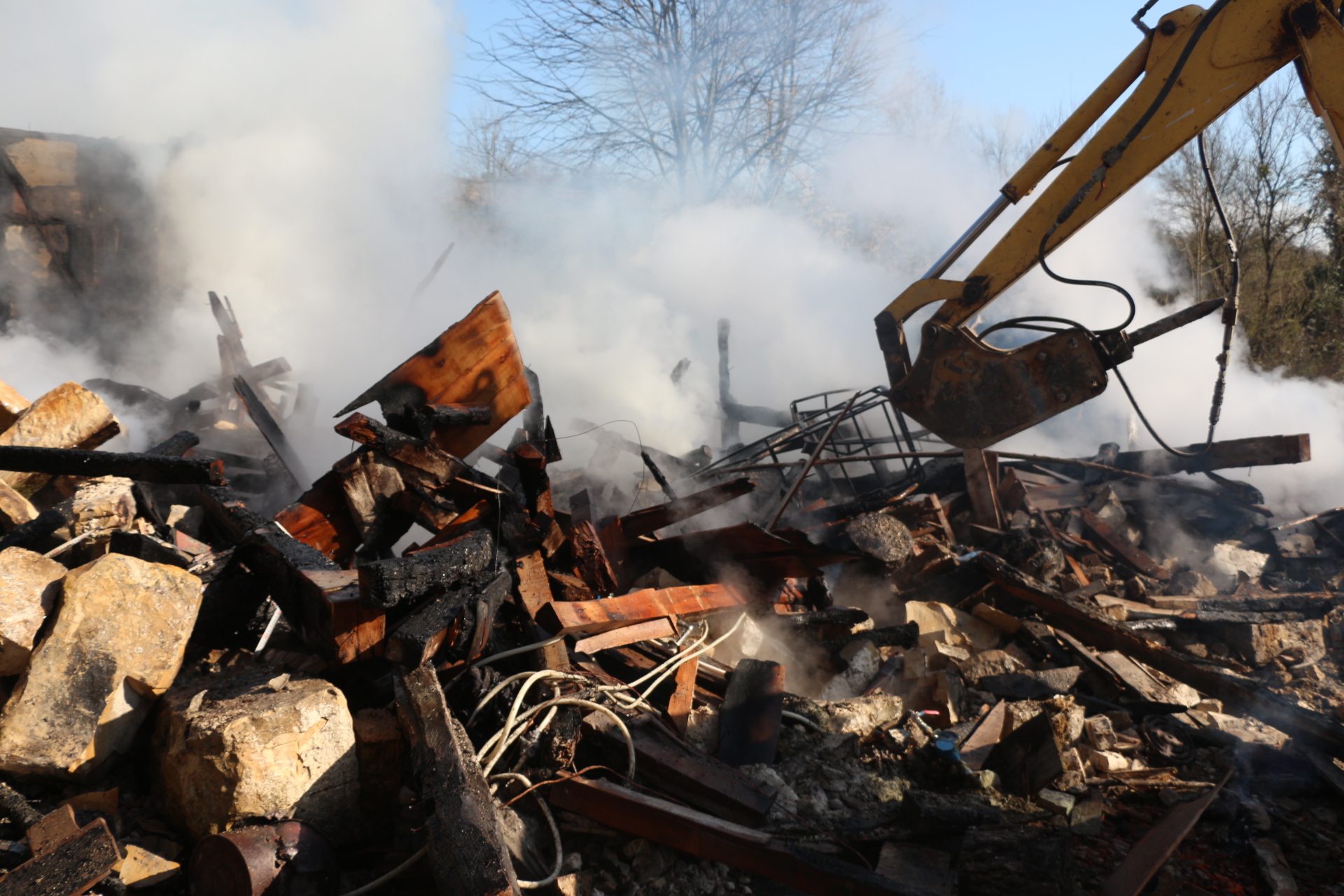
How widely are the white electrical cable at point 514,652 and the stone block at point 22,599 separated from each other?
1454 mm

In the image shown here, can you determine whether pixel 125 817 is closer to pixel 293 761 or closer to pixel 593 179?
pixel 293 761

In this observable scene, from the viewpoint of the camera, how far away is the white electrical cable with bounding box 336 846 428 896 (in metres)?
2.06

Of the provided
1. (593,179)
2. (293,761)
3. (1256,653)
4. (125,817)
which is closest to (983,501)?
(1256,653)

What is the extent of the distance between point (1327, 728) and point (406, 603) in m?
4.57

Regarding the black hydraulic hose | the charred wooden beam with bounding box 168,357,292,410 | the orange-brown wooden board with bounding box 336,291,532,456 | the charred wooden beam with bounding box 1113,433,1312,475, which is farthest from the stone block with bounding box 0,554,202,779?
the charred wooden beam with bounding box 1113,433,1312,475

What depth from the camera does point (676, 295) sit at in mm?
14375

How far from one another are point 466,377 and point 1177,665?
460 centimetres

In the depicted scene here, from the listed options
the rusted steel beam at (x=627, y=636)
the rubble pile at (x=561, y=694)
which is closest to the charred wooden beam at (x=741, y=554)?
the rubble pile at (x=561, y=694)

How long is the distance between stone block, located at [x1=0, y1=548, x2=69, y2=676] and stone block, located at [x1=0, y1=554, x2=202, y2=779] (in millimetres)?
52

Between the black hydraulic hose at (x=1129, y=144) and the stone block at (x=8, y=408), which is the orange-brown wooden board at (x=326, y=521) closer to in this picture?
the stone block at (x=8, y=408)

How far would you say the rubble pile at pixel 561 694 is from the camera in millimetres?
2203

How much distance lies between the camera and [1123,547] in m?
6.20

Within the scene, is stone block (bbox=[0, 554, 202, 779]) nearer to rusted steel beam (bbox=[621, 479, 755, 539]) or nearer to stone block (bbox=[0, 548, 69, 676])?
stone block (bbox=[0, 548, 69, 676])

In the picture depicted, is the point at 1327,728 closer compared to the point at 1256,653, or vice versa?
the point at 1327,728
